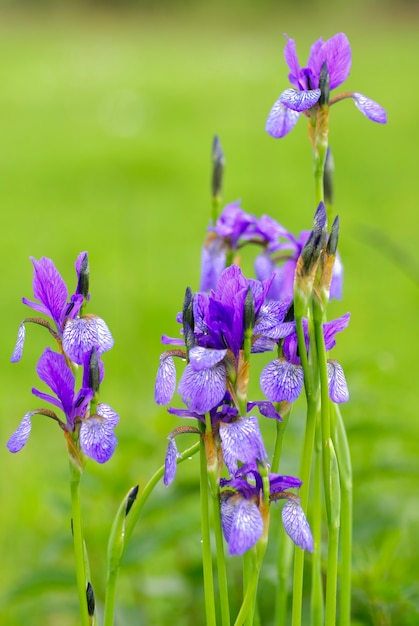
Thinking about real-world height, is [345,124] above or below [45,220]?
above

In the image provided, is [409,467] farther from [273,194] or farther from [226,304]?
[273,194]

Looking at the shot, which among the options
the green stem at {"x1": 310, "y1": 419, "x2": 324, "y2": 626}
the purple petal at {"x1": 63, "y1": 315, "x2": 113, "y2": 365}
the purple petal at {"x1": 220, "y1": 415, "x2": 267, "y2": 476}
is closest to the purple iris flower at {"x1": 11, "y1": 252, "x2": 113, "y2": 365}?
the purple petal at {"x1": 63, "y1": 315, "x2": 113, "y2": 365}

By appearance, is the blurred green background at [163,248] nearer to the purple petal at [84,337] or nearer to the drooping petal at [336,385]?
the drooping petal at [336,385]

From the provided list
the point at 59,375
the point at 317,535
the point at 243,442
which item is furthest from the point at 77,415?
the point at 317,535

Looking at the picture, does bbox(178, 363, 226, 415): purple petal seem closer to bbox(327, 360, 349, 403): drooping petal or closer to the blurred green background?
bbox(327, 360, 349, 403): drooping petal

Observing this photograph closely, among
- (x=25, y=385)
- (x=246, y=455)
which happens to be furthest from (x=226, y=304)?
(x=25, y=385)

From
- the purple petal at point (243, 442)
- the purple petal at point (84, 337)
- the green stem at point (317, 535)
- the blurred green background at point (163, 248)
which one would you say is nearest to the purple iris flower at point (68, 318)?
the purple petal at point (84, 337)

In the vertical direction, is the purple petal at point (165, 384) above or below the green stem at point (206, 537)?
above

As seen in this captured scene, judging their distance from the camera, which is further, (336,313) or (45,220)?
(45,220)
